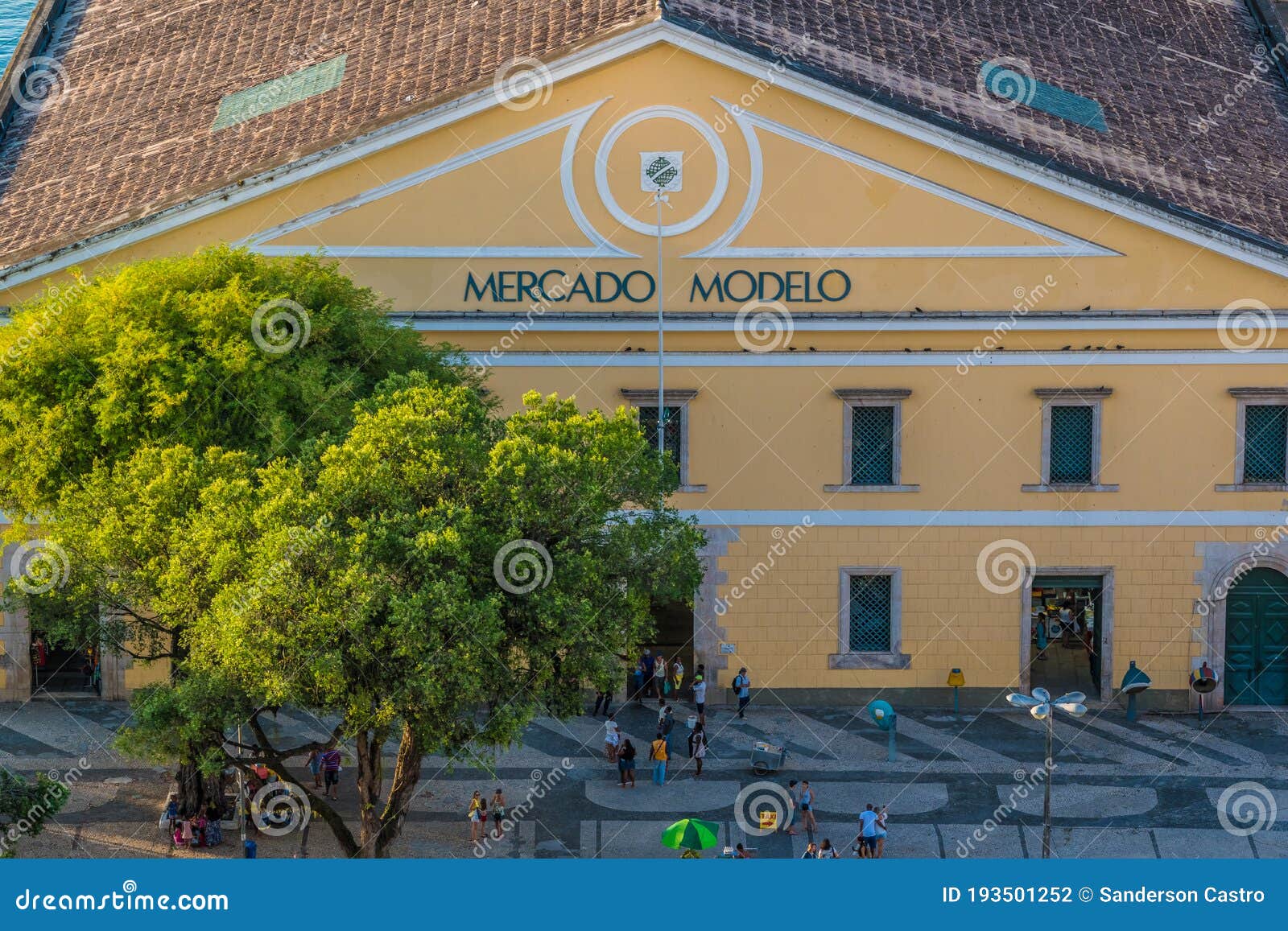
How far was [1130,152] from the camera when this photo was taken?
2147 inches

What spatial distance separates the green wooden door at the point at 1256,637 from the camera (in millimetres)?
53562

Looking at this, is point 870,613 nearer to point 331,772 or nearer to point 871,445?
point 871,445

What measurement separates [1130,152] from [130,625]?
1097 inches

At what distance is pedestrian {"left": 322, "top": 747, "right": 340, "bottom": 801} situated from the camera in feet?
154

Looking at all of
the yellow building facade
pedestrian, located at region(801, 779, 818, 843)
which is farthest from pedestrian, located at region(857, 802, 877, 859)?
the yellow building facade

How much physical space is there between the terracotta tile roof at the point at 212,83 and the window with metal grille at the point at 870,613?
14824mm

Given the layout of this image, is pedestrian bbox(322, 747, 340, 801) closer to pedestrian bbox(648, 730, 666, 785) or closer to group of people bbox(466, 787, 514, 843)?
group of people bbox(466, 787, 514, 843)

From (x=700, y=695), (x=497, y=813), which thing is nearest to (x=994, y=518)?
(x=700, y=695)

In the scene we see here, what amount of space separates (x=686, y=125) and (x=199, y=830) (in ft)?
64.4

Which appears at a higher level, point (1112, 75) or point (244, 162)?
point (1112, 75)

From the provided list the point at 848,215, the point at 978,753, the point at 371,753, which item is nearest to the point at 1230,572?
the point at 978,753

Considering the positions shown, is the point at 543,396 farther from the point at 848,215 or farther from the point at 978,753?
the point at 978,753

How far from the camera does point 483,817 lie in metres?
44.9

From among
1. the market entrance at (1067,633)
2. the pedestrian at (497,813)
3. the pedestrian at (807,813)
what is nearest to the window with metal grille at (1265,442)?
the market entrance at (1067,633)
